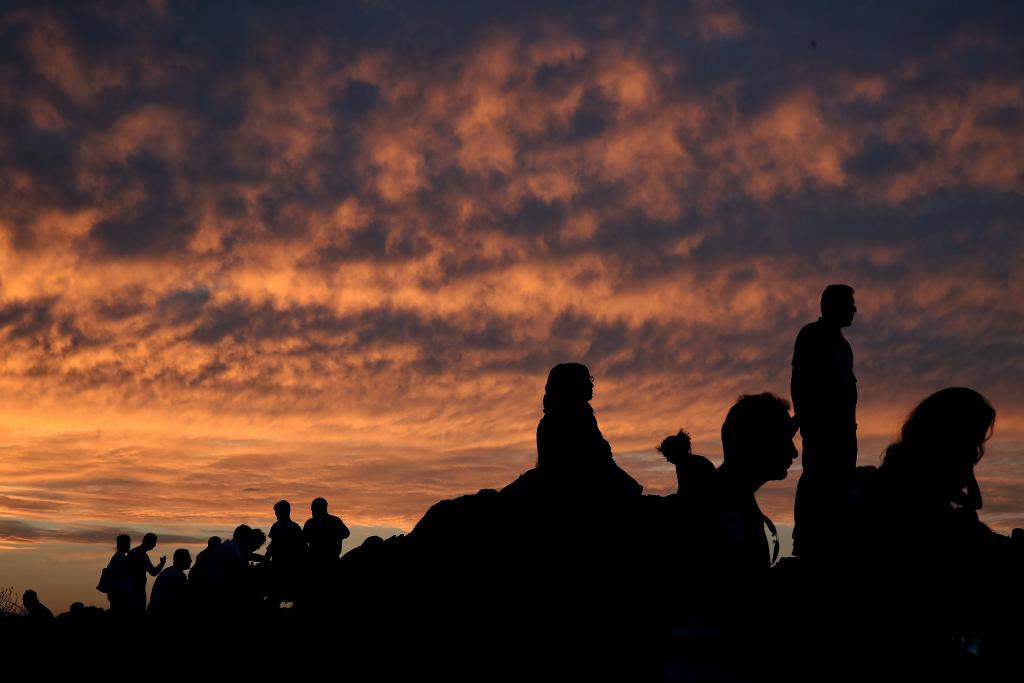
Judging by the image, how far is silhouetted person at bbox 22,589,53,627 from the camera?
18.1m

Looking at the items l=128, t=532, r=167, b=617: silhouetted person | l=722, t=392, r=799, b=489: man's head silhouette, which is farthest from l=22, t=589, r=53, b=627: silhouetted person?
l=722, t=392, r=799, b=489: man's head silhouette

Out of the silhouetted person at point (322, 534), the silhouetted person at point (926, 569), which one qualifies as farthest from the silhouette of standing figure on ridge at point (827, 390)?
the silhouetted person at point (322, 534)

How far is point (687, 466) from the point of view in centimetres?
406

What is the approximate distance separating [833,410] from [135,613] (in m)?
12.1

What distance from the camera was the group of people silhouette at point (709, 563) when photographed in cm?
305

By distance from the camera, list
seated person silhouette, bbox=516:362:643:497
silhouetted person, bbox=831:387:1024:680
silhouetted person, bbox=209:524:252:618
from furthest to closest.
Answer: silhouetted person, bbox=209:524:252:618, seated person silhouette, bbox=516:362:643:497, silhouetted person, bbox=831:387:1024:680

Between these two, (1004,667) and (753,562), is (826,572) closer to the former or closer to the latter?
(753,562)

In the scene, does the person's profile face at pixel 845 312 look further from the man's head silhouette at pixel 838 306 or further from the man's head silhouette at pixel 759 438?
the man's head silhouette at pixel 759 438

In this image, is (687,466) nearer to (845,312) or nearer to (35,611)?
(845,312)

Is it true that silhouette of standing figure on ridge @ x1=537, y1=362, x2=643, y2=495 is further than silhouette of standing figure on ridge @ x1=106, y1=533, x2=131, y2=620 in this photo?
No

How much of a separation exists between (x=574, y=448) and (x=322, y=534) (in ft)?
33.6

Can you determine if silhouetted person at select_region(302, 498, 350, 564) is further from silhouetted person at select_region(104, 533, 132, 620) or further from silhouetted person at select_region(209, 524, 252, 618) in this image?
silhouetted person at select_region(104, 533, 132, 620)

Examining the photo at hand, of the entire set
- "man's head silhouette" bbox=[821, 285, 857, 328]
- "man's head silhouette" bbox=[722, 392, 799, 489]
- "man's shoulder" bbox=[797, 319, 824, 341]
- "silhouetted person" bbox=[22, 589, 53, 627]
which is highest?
"man's head silhouette" bbox=[821, 285, 857, 328]

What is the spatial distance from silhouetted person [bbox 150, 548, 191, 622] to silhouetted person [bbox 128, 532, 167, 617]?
253 cm
